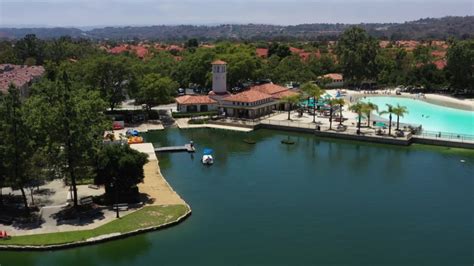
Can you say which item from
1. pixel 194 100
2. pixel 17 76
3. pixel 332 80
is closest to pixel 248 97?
pixel 194 100

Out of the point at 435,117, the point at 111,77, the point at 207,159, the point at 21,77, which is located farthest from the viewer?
the point at 21,77

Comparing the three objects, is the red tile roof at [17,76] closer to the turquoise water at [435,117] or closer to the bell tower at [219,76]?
the bell tower at [219,76]

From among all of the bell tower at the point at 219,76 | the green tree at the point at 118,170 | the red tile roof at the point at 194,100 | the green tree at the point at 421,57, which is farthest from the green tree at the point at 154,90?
the green tree at the point at 421,57

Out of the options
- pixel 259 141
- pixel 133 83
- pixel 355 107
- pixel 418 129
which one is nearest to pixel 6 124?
pixel 259 141

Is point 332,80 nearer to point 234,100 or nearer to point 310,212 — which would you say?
point 234,100

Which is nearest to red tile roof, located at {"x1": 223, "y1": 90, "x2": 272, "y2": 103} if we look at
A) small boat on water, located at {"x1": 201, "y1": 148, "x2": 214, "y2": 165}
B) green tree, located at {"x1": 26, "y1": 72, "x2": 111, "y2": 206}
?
small boat on water, located at {"x1": 201, "y1": 148, "x2": 214, "y2": 165}
